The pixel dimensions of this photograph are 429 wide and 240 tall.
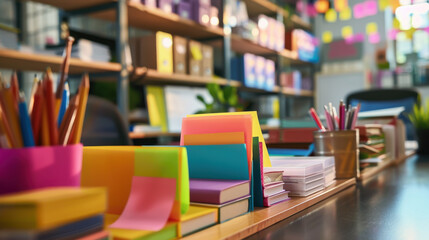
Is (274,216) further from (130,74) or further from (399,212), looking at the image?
(130,74)

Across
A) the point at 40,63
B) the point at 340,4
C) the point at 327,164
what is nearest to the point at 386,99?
the point at 340,4

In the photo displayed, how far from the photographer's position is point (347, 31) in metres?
5.50

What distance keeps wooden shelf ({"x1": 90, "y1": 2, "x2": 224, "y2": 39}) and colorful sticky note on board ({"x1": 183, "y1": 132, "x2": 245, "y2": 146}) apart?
6.66ft

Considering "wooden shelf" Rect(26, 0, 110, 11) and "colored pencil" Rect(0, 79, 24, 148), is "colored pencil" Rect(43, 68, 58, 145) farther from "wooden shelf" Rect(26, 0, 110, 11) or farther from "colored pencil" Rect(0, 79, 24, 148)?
"wooden shelf" Rect(26, 0, 110, 11)

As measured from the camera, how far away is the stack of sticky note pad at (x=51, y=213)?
29 centimetres

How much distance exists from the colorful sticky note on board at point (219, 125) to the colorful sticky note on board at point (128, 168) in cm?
16

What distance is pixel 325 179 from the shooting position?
83 cm

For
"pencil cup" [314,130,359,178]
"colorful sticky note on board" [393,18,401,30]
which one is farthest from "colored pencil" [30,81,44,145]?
"colorful sticky note on board" [393,18,401,30]

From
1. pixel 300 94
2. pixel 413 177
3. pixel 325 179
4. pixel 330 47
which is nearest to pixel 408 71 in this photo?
→ pixel 330 47

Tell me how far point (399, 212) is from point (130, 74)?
7.00ft

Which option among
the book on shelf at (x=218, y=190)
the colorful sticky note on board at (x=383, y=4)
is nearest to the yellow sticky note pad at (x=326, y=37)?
the colorful sticky note on board at (x=383, y=4)

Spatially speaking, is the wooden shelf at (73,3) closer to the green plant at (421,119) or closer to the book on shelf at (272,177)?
the green plant at (421,119)

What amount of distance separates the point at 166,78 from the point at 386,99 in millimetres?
2108

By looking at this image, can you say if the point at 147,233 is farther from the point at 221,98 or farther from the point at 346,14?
the point at 346,14
